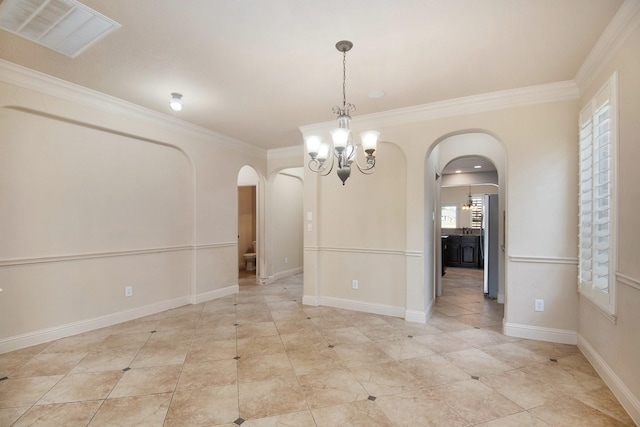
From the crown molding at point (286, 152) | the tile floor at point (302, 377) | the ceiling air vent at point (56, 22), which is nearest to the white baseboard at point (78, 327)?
the tile floor at point (302, 377)

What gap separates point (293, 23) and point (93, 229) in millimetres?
3343

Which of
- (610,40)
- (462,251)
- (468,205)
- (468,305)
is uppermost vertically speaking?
(610,40)

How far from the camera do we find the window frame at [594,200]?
93.1 inches

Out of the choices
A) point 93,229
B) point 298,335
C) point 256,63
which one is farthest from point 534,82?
point 93,229

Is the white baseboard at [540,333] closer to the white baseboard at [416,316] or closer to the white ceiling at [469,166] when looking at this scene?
the white baseboard at [416,316]

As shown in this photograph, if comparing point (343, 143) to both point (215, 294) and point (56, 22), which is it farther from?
point (215, 294)

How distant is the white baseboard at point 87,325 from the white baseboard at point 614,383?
4.89m

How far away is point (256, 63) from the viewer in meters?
2.83

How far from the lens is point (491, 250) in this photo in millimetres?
5430

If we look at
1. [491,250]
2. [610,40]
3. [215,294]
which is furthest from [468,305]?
[215,294]

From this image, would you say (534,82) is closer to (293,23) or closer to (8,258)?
(293,23)

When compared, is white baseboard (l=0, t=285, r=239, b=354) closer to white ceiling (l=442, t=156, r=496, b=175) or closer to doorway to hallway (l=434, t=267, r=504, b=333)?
doorway to hallway (l=434, t=267, r=504, b=333)

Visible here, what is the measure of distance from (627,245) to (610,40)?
1.58 m

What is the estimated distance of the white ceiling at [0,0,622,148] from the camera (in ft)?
6.96
